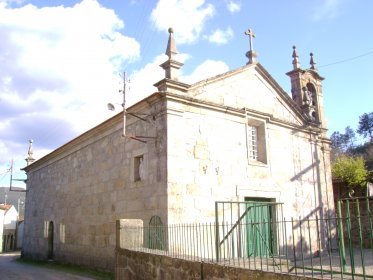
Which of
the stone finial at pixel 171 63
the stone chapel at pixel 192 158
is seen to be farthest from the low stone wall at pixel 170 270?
the stone finial at pixel 171 63

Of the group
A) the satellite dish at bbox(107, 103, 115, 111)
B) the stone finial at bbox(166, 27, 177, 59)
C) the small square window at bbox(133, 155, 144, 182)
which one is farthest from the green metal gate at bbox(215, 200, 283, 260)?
the stone finial at bbox(166, 27, 177, 59)

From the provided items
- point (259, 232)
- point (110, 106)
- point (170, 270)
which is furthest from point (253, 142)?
point (170, 270)

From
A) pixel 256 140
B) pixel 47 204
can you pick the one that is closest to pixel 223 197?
pixel 256 140

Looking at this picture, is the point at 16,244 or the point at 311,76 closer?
the point at 311,76

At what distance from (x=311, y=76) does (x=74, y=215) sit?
37.8 feet

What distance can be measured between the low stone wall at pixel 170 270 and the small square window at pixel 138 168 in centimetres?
274

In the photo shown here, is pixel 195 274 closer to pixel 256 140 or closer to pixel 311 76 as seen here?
pixel 256 140

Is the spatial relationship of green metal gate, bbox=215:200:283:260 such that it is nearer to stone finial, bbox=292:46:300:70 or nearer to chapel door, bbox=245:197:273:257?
chapel door, bbox=245:197:273:257

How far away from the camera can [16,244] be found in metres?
44.1

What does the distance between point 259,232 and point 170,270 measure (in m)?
1.81

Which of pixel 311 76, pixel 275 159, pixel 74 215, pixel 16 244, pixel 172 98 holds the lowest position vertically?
pixel 16 244

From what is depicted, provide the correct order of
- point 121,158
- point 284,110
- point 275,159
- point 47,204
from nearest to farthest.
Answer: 1. point 121,158
2. point 275,159
3. point 284,110
4. point 47,204

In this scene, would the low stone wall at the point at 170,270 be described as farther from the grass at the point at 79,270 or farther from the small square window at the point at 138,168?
the small square window at the point at 138,168

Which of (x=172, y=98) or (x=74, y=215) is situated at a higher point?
(x=172, y=98)
